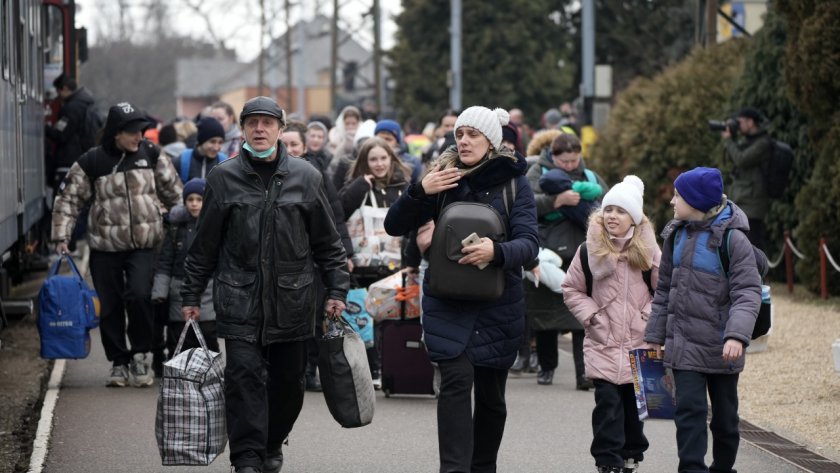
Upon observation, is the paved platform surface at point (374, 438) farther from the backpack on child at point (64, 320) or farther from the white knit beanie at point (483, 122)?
the white knit beanie at point (483, 122)

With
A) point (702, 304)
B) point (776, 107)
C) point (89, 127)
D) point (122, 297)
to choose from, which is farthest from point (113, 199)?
point (776, 107)

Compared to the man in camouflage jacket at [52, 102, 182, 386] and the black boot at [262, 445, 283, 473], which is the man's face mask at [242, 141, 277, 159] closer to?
the black boot at [262, 445, 283, 473]

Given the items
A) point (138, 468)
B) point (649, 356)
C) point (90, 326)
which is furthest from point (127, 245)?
point (649, 356)

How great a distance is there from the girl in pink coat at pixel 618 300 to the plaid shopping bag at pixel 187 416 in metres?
1.87

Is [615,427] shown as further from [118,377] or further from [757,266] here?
[118,377]

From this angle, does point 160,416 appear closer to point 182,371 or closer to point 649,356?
point 182,371

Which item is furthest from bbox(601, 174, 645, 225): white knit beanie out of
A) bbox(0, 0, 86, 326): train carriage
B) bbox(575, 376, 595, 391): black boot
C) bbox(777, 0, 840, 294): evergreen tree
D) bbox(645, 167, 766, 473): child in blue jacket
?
bbox(777, 0, 840, 294): evergreen tree

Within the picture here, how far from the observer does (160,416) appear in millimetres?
7172

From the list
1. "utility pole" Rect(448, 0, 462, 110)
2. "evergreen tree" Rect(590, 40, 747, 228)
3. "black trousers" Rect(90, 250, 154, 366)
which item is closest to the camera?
"black trousers" Rect(90, 250, 154, 366)

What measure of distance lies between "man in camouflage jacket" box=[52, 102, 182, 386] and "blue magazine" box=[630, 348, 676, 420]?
4.53 meters

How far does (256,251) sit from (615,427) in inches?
76.5

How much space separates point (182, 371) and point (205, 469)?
1215mm

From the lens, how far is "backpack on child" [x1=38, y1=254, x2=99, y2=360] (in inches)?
422

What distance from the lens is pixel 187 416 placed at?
7.14 m
